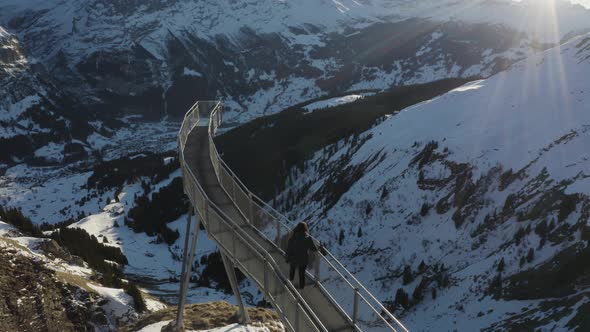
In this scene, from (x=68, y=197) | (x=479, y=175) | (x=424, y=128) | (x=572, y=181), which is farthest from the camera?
(x=68, y=197)

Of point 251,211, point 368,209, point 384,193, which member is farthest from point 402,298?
point 251,211

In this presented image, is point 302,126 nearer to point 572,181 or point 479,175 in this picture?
point 479,175

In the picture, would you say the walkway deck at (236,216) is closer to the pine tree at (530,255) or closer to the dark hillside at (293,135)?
the pine tree at (530,255)

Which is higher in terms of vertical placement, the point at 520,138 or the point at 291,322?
the point at 291,322

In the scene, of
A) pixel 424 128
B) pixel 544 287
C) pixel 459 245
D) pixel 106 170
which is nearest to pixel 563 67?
pixel 424 128

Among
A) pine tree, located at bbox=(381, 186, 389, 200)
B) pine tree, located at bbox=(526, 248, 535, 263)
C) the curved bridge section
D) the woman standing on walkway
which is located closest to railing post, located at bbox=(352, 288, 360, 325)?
the curved bridge section

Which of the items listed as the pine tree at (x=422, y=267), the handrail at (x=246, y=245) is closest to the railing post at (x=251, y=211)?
the handrail at (x=246, y=245)
